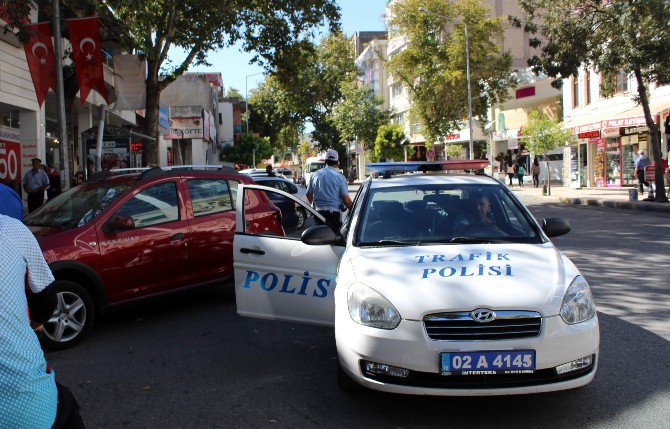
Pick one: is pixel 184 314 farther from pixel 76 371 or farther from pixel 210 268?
pixel 76 371

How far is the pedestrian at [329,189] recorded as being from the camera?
9.44 metres

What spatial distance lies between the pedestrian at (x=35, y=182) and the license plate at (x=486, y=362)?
14658 mm

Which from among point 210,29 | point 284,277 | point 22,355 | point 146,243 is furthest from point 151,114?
point 22,355

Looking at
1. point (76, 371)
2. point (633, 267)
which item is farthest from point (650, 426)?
point (633, 267)

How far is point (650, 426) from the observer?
394cm

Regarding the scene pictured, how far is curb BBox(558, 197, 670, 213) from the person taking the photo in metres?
19.4

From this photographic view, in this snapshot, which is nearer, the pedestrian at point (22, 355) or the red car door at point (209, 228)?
the pedestrian at point (22, 355)

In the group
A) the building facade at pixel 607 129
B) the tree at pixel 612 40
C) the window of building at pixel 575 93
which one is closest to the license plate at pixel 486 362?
the tree at pixel 612 40

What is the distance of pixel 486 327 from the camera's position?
3881 mm

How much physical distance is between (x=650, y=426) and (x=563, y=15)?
66.5 ft

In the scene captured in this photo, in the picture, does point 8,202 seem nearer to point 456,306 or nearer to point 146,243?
point 456,306

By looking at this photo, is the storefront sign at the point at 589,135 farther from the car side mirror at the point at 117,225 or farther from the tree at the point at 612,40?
the car side mirror at the point at 117,225

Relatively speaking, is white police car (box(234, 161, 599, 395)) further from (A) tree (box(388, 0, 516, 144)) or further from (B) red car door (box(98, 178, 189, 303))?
(A) tree (box(388, 0, 516, 144))

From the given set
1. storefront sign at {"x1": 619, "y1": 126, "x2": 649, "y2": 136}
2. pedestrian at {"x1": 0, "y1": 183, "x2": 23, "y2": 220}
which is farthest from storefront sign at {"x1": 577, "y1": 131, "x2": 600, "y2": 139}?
pedestrian at {"x1": 0, "y1": 183, "x2": 23, "y2": 220}
